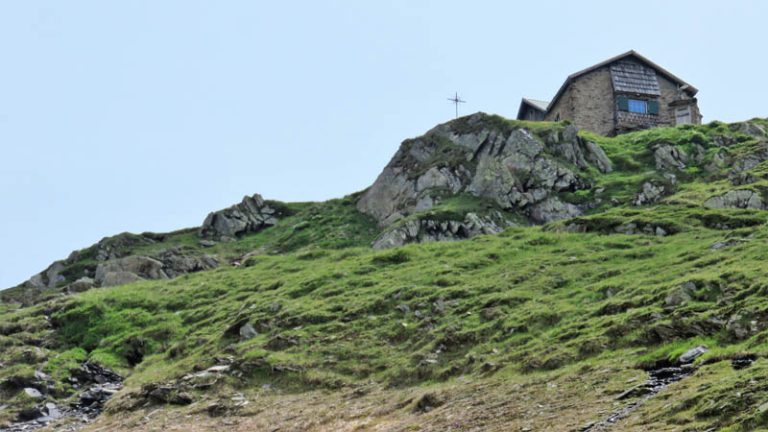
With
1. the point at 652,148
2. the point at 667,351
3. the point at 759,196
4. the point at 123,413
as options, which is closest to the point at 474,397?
the point at 667,351

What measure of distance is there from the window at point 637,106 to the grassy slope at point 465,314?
22314mm

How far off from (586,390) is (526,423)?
8.38 feet

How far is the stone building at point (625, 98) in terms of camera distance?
276ft

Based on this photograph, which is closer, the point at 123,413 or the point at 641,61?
the point at 123,413

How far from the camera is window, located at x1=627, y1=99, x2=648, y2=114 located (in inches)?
3339

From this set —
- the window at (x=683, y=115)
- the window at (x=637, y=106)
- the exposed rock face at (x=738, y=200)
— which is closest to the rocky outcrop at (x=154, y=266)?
the exposed rock face at (x=738, y=200)

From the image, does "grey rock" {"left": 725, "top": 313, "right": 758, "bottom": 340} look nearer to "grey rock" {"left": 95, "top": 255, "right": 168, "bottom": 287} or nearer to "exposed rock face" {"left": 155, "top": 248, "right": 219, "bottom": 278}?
"exposed rock face" {"left": 155, "top": 248, "right": 219, "bottom": 278}

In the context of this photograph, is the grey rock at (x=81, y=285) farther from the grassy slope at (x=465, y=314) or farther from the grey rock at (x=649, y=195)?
the grey rock at (x=649, y=195)

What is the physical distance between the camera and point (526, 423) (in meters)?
24.2

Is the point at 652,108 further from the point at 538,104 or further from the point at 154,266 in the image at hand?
the point at 154,266

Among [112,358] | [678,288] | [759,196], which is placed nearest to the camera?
[678,288]

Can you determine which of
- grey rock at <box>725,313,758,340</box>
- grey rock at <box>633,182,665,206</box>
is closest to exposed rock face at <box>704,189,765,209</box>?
grey rock at <box>633,182,665,206</box>

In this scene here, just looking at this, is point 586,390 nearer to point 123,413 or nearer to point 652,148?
point 123,413

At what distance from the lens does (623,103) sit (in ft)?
277
